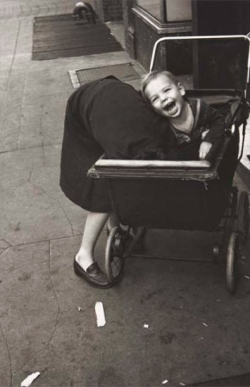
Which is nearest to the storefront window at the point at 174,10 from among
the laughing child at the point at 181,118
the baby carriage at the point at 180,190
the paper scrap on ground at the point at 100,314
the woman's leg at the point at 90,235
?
the baby carriage at the point at 180,190

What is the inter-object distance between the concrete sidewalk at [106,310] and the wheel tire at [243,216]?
116mm

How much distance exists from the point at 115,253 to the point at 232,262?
0.77 metres

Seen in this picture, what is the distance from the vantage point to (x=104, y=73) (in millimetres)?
8125

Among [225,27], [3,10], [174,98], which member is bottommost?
[3,10]

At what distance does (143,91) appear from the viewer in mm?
2855

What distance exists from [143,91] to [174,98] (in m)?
0.19

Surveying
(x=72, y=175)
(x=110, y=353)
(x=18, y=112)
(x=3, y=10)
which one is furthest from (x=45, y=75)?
(x=3, y=10)

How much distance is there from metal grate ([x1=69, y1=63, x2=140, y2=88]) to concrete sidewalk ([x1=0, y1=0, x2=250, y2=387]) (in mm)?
3286

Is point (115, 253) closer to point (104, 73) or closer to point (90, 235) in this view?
point (90, 235)

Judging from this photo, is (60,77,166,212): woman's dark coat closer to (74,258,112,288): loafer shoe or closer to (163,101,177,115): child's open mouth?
(163,101,177,115): child's open mouth

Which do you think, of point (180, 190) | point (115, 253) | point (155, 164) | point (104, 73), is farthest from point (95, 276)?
point (104, 73)

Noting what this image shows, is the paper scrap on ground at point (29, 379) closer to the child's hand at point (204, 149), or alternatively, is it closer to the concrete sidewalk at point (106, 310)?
the concrete sidewalk at point (106, 310)

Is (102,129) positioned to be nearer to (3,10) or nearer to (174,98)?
(174,98)

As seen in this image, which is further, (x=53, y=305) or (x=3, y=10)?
Result: (x=3, y=10)
